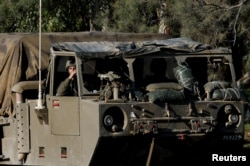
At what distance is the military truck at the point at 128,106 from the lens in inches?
465

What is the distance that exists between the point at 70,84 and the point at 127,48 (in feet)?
3.05

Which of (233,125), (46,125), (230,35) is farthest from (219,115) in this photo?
(230,35)

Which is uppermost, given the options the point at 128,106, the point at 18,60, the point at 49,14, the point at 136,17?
the point at 49,14

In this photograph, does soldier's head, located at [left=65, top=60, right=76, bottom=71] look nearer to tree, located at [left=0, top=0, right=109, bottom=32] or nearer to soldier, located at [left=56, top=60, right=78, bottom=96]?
soldier, located at [left=56, top=60, right=78, bottom=96]

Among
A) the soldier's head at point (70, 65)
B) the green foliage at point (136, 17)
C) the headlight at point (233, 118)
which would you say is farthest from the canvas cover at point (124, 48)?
the green foliage at point (136, 17)

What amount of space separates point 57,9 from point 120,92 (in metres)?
15.1

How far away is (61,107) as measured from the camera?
1250 cm

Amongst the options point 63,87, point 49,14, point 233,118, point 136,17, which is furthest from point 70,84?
point 49,14

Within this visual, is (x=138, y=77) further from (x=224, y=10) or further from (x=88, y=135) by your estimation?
(x=224, y=10)

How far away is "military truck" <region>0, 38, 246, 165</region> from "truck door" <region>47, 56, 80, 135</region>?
13mm

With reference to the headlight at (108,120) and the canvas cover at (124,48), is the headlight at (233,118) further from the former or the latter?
the headlight at (108,120)

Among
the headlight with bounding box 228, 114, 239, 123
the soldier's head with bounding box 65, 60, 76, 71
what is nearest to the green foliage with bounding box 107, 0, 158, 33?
the soldier's head with bounding box 65, 60, 76, 71

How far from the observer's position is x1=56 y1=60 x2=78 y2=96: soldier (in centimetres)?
1244

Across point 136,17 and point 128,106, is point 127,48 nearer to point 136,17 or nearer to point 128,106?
point 128,106
